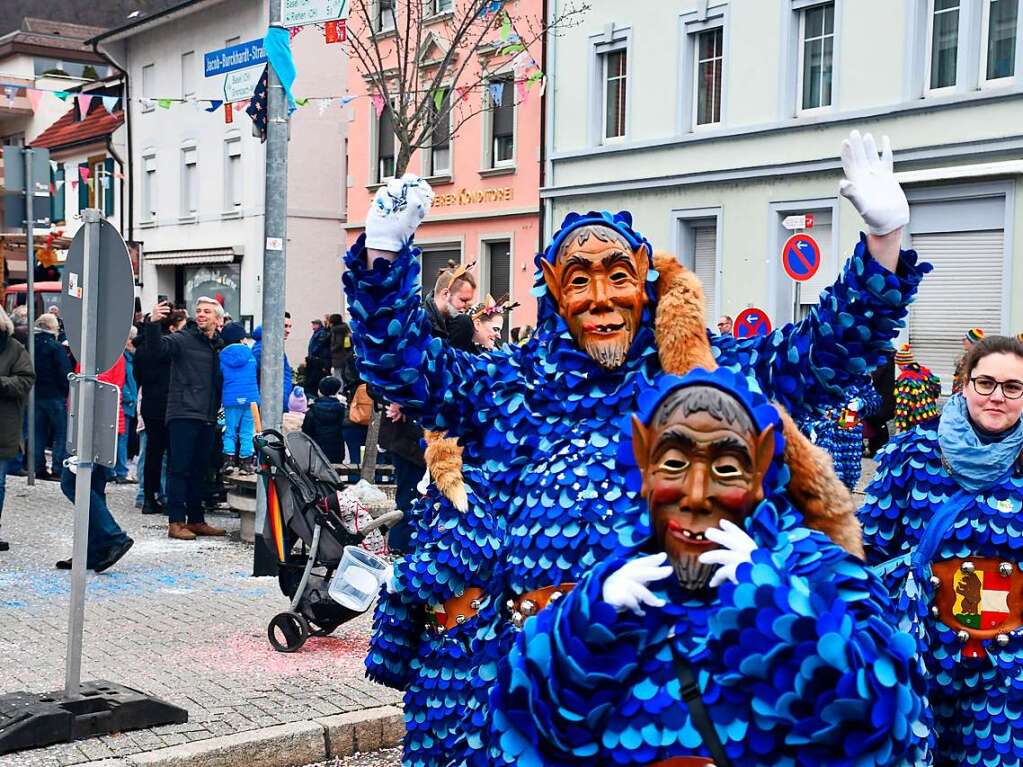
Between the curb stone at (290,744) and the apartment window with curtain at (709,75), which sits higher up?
the apartment window with curtain at (709,75)

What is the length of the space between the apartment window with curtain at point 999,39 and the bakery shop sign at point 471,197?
419 inches

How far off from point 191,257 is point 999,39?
883 inches

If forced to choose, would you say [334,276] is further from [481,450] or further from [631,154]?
[481,450]

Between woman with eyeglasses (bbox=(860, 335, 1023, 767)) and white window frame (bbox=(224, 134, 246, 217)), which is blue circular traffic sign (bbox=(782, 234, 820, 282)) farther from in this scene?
white window frame (bbox=(224, 134, 246, 217))

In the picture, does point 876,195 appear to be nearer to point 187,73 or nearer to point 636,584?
point 636,584

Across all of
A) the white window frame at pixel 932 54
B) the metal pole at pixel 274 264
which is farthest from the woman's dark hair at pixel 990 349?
the white window frame at pixel 932 54

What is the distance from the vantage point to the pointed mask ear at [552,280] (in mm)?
3557

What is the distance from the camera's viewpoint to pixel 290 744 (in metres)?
5.61

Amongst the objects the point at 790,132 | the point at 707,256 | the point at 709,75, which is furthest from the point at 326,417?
the point at 709,75

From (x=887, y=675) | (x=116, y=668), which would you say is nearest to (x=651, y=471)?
(x=887, y=675)

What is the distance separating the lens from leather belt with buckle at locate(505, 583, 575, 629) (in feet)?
10.4

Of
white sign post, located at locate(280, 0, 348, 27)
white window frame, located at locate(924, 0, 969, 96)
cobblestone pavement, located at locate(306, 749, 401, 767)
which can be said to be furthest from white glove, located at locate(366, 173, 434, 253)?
white window frame, located at locate(924, 0, 969, 96)

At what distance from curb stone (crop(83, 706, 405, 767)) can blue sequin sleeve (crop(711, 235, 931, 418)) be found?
2.92m

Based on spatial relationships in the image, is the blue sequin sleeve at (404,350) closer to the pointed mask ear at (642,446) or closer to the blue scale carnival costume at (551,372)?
the blue scale carnival costume at (551,372)
